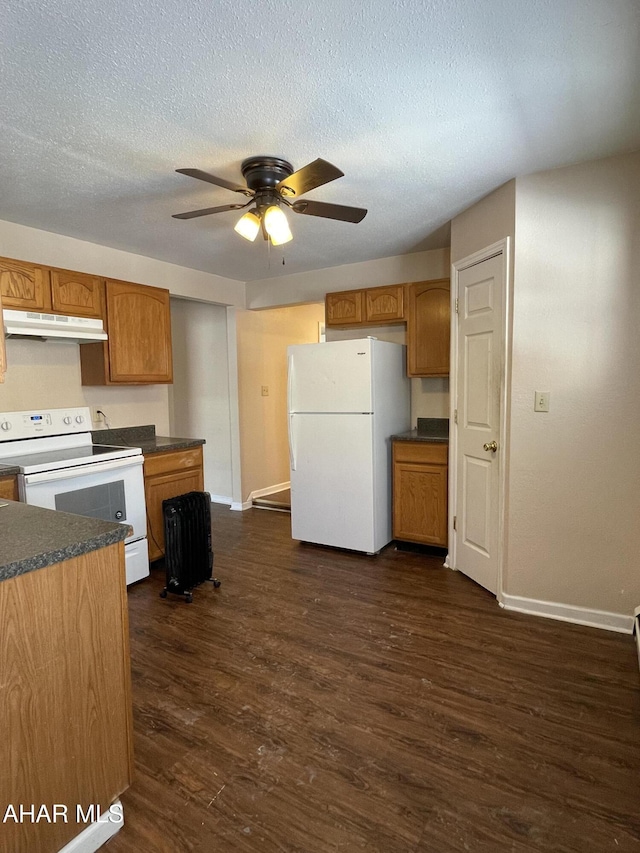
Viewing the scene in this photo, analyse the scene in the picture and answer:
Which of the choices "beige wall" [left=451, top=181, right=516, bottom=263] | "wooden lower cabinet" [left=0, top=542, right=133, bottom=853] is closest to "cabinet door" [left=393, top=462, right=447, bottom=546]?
"beige wall" [left=451, top=181, right=516, bottom=263]

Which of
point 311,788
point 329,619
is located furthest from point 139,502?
point 311,788

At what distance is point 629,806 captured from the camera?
4.60ft

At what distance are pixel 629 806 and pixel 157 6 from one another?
2.73m

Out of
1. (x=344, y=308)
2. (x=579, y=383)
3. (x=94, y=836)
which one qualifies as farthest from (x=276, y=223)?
(x=94, y=836)

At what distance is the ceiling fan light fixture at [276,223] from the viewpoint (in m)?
2.10

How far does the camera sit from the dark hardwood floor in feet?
4.41

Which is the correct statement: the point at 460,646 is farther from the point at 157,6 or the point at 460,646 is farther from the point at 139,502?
the point at 157,6

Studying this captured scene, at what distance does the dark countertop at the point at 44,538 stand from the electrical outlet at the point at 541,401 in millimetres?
2106

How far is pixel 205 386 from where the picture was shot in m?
5.10

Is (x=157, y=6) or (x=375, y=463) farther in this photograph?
(x=375, y=463)

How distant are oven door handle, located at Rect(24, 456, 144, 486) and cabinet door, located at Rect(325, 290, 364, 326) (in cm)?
203

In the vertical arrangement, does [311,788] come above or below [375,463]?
below

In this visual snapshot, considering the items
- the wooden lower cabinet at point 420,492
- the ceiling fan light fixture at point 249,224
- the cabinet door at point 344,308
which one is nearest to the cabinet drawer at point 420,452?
the wooden lower cabinet at point 420,492

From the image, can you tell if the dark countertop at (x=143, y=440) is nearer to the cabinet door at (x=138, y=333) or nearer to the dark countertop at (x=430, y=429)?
the cabinet door at (x=138, y=333)
